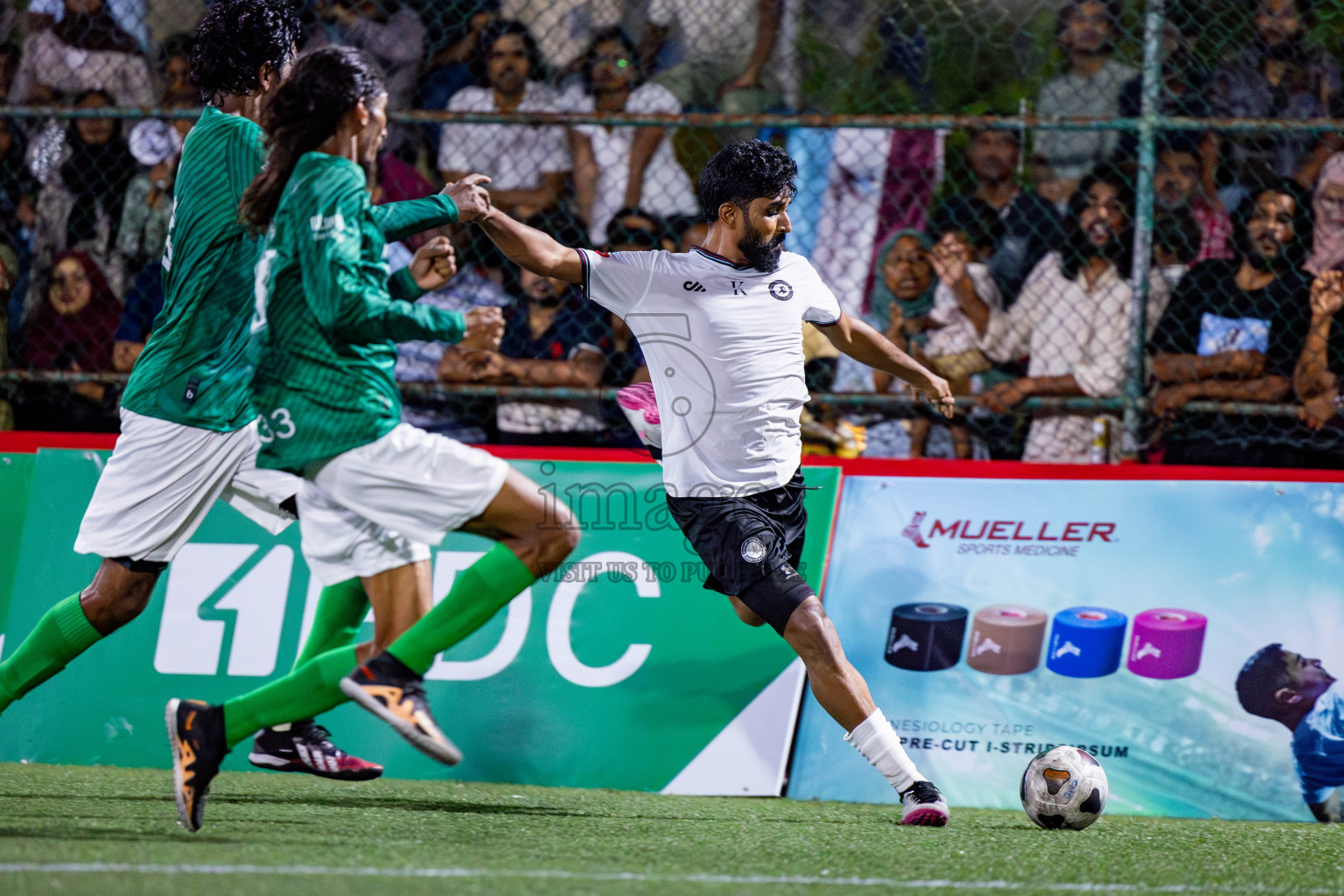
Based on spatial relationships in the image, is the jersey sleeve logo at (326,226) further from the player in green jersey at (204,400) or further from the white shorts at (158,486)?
the white shorts at (158,486)

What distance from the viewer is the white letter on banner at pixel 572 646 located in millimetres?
4781

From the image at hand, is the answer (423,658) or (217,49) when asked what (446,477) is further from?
(217,49)

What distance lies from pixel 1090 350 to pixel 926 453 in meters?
0.84

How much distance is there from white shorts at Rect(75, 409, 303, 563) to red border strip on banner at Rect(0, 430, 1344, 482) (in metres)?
1.29

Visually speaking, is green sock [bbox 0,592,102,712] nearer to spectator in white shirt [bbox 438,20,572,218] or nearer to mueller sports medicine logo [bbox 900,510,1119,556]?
mueller sports medicine logo [bbox 900,510,1119,556]

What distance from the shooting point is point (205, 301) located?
12.4ft

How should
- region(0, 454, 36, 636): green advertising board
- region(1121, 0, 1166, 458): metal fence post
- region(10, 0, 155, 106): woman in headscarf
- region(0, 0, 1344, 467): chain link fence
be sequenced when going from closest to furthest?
1. region(0, 454, 36, 636): green advertising board
2. region(1121, 0, 1166, 458): metal fence post
3. region(0, 0, 1344, 467): chain link fence
4. region(10, 0, 155, 106): woman in headscarf

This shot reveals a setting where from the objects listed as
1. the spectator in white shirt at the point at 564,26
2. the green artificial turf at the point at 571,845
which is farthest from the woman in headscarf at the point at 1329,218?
the spectator in white shirt at the point at 564,26

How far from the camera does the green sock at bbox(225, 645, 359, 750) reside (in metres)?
3.46

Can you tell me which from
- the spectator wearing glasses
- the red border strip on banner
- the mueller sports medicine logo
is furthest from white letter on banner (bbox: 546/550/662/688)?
the spectator wearing glasses

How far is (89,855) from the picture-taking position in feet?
9.61

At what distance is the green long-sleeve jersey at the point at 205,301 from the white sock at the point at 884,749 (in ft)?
6.63

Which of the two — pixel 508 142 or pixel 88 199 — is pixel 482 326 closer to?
pixel 508 142

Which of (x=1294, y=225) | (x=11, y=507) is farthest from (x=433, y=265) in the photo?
(x=1294, y=225)
